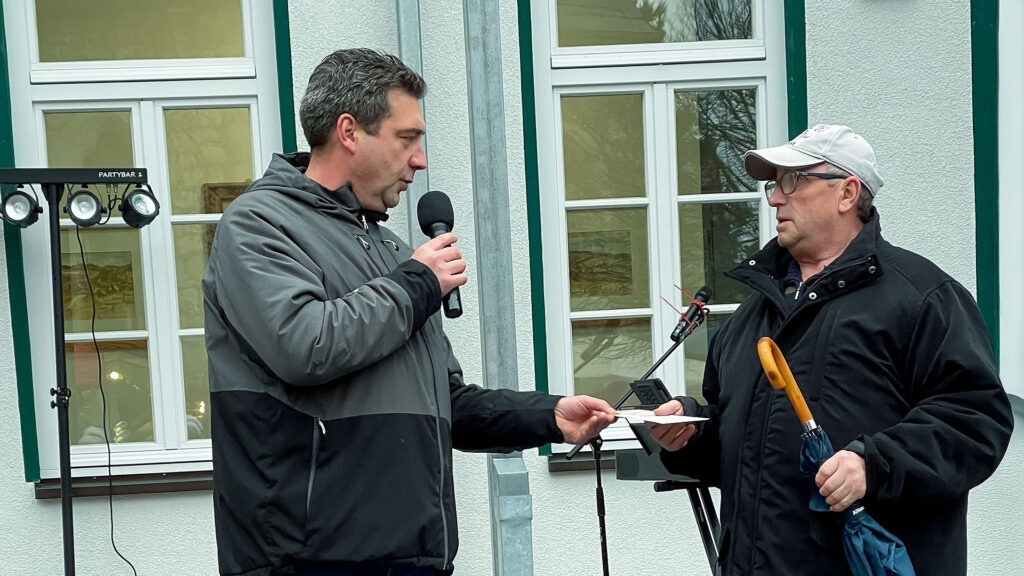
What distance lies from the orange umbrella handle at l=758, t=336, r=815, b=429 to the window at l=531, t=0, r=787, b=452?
2642mm

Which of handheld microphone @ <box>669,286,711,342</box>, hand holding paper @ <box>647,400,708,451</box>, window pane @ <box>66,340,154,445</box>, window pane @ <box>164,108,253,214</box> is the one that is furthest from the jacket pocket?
window pane @ <box>66,340,154,445</box>

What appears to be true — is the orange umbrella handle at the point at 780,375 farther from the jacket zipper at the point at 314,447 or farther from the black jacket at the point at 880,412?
the jacket zipper at the point at 314,447

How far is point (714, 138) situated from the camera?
482 centimetres

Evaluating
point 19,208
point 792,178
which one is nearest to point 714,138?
point 792,178

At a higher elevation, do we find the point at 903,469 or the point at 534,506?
the point at 903,469

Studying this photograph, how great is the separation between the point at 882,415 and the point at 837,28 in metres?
2.95

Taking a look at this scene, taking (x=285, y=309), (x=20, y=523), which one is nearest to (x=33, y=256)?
(x=20, y=523)

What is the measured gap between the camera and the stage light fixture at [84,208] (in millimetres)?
4242

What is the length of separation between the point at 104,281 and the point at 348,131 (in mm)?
2922

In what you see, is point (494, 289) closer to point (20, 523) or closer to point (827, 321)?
point (827, 321)

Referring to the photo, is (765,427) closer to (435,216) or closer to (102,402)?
(435,216)

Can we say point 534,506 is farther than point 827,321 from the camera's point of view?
Yes

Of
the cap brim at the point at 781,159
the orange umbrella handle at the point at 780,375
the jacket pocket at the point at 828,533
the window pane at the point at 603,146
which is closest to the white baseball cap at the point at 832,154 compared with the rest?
the cap brim at the point at 781,159

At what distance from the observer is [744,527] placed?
237cm
